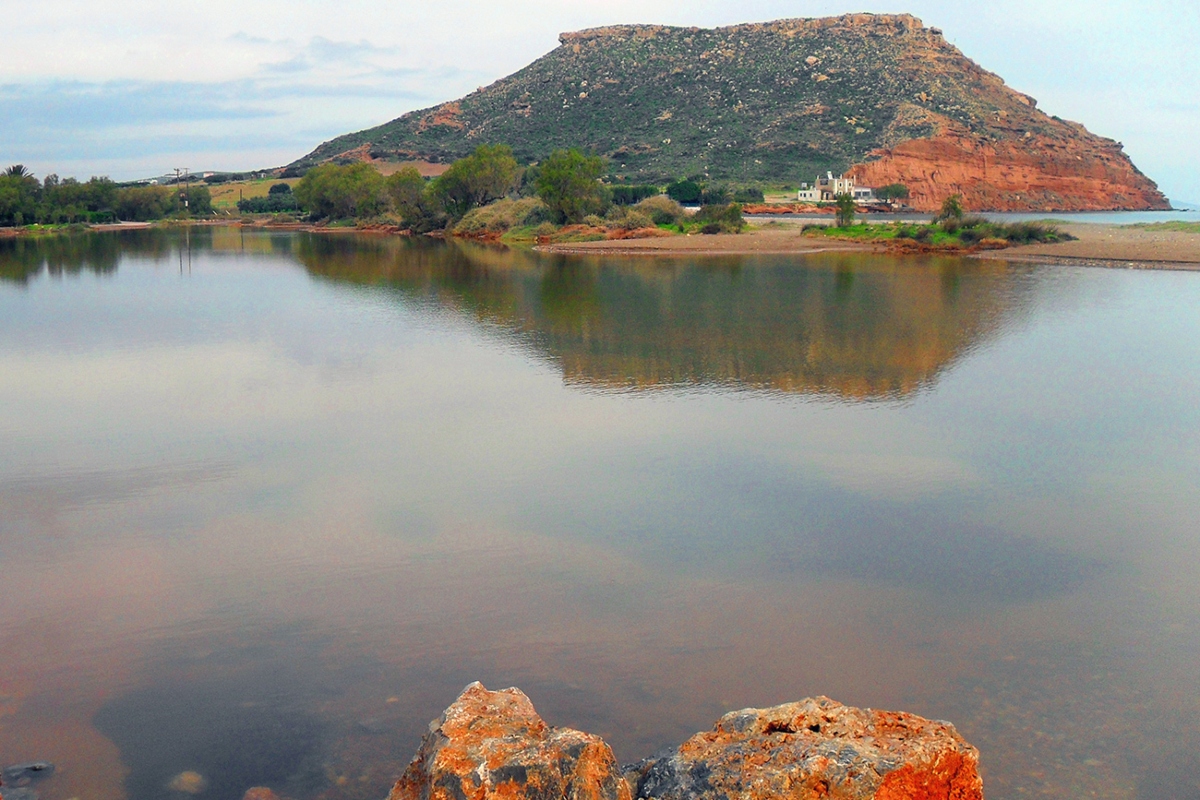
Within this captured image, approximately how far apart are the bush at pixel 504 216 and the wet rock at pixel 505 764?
54.4 m

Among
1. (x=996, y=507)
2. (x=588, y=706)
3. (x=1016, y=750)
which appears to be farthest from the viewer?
(x=996, y=507)

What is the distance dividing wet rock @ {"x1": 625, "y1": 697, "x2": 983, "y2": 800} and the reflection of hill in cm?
1138

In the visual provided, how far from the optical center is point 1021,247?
44594mm

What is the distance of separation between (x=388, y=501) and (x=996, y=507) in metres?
6.29

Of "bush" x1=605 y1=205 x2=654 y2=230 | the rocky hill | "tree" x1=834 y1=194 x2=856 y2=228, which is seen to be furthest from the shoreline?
the rocky hill

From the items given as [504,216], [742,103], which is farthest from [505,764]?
[742,103]

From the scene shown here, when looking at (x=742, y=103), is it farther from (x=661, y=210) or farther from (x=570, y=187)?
(x=570, y=187)

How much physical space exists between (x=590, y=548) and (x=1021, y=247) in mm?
40821

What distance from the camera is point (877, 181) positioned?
87500 mm

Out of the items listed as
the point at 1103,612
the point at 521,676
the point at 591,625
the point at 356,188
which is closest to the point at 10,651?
the point at 521,676

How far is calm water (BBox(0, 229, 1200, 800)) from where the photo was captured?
20.9 ft

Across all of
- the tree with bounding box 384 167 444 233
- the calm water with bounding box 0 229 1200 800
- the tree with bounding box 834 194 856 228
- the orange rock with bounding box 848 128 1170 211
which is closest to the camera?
the calm water with bounding box 0 229 1200 800

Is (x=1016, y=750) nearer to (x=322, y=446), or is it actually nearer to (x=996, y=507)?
(x=996, y=507)

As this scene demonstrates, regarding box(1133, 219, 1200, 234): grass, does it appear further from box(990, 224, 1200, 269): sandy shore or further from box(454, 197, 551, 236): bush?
box(454, 197, 551, 236): bush
